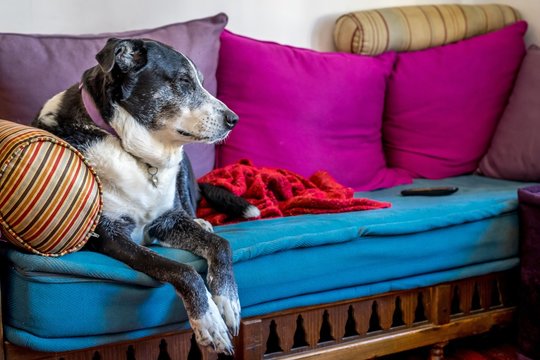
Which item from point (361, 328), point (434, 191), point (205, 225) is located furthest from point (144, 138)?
point (434, 191)

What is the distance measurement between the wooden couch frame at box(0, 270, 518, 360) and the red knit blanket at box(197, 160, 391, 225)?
0.30 m

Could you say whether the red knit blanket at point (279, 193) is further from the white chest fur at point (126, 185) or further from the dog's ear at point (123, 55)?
the dog's ear at point (123, 55)

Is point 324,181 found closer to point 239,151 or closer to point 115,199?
point 239,151

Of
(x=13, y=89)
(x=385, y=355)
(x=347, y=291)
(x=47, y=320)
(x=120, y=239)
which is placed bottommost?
(x=385, y=355)

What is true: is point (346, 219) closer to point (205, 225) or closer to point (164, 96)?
point (205, 225)

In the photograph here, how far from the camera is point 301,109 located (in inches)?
107

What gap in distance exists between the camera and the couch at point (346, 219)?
1.75 meters

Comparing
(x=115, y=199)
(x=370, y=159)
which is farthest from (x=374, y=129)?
(x=115, y=199)

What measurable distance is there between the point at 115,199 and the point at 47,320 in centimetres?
34

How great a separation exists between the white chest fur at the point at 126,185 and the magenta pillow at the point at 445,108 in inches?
49.9

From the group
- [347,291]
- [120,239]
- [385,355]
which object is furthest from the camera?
[385,355]

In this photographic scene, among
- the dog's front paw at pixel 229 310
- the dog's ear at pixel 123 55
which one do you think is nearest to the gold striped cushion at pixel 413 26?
the dog's ear at pixel 123 55

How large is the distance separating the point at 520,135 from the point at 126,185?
1.59 metres

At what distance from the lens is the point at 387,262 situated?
2.16 meters
